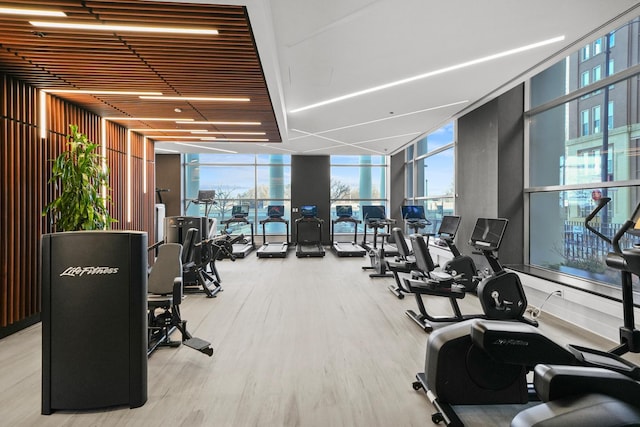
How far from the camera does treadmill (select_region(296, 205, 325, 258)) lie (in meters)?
9.92

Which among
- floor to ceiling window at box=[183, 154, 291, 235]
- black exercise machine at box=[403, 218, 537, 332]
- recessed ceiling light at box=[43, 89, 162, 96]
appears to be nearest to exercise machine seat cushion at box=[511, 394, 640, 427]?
black exercise machine at box=[403, 218, 537, 332]

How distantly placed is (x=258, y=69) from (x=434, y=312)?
388 centimetres

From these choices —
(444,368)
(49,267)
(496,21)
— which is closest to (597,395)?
(444,368)

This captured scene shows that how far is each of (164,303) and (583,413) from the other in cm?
322

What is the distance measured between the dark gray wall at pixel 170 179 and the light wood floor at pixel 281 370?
789 cm

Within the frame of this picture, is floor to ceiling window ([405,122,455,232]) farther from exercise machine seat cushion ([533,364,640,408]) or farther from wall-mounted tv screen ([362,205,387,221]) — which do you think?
exercise machine seat cushion ([533,364,640,408])

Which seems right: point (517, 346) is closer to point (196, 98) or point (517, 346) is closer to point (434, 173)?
point (196, 98)

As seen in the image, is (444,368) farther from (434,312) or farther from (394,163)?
(394,163)

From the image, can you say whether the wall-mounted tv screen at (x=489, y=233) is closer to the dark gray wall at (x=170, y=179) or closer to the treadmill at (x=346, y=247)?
the treadmill at (x=346, y=247)

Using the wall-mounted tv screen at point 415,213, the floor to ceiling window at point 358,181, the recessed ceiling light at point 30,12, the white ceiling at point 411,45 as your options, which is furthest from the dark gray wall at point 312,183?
the recessed ceiling light at point 30,12

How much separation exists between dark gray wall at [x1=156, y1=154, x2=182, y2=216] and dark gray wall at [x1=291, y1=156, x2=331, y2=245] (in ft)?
13.6

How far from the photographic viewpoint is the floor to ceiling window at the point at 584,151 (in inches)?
153

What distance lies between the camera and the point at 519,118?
563 cm

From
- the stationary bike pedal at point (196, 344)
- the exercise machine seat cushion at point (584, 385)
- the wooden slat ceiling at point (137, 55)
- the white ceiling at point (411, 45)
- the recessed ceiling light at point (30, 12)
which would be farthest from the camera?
the white ceiling at point (411, 45)
